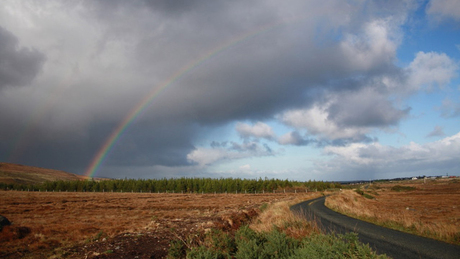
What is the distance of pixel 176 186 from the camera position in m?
117

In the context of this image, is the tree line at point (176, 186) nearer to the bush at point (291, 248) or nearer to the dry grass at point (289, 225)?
the dry grass at point (289, 225)

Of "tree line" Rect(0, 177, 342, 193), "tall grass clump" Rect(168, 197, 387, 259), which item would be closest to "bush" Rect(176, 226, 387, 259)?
"tall grass clump" Rect(168, 197, 387, 259)

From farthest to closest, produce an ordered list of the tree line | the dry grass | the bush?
the tree line → the dry grass → the bush

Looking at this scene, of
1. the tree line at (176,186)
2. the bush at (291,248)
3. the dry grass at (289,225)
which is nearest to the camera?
the bush at (291,248)

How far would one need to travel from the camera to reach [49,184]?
11994cm

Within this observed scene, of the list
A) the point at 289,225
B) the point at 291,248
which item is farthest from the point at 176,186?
the point at 291,248

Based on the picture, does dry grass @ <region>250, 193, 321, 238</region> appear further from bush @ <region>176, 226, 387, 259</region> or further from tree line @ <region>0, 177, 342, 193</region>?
tree line @ <region>0, 177, 342, 193</region>

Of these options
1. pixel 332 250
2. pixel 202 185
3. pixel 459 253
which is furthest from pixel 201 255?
pixel 202 185

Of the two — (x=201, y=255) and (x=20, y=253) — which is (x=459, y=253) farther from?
(x=20, y=253)

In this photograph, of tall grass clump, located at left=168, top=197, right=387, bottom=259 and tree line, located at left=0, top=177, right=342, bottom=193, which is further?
tree line, located at left=0, top=177, right=342, bottom=193

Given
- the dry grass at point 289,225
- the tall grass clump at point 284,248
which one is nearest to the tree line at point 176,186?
the dry grass at point 289,225

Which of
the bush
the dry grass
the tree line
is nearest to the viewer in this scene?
the bush

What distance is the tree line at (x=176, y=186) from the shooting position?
370 ft

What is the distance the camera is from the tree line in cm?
11288
